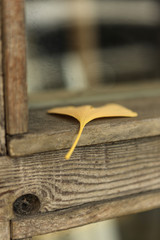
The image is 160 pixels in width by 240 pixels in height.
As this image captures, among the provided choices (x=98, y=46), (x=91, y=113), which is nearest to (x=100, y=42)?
(x=98, y=46)

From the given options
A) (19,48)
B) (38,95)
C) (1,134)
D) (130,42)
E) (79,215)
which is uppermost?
(130,42)

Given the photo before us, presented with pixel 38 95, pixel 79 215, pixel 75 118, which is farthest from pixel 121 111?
pixel 38 95

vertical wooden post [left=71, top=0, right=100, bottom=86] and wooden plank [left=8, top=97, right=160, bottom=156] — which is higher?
vertical wooden post [left=71, top=0, right=100, bottom=86]

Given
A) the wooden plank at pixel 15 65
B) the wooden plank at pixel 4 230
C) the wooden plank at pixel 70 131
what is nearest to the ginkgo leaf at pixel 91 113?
the wooden plank at pixel 70 131

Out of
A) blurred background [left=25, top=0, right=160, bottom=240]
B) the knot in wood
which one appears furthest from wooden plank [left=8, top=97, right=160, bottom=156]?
blurred background [left=25, top=0, right=160, bottom=240]

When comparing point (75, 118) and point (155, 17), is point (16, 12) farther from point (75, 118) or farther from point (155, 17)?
point (155, 17)

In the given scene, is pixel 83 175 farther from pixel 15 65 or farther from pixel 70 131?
pixel 15 65

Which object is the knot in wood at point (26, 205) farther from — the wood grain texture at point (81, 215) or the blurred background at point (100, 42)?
the blurred background at point (100, 42)

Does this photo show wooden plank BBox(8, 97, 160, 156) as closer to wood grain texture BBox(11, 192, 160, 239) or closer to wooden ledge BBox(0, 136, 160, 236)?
wooden ledge BBox(0, 136, 160, 236)
